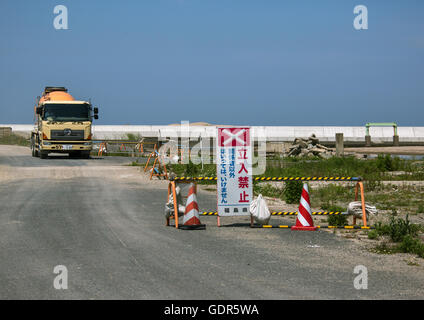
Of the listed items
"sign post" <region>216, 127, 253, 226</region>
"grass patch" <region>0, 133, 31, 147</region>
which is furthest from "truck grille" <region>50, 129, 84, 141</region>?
"grass patch" <region>0, 133, 31, 147</region>

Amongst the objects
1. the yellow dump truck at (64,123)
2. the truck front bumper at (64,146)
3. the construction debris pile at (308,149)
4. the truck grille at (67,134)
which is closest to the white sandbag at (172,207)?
the yellow dump truck at (64,123)

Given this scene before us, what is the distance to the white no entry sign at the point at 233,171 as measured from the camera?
12398 mm

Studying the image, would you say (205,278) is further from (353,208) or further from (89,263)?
(353,208)

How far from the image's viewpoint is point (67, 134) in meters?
35.5

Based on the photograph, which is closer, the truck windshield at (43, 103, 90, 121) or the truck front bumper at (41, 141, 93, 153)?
the truck windshield at (43, 103, 90, 121)

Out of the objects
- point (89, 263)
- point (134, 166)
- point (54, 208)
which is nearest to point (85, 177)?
point (134, 166)

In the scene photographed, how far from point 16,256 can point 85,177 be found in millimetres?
16604

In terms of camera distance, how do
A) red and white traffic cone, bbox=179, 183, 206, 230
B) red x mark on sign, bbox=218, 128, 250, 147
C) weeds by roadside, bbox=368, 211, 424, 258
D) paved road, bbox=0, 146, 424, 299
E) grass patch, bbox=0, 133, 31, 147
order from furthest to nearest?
grass patch, bbox=0, 133, 31, 147, red and white traffic cone, bbox=179, 183, 206, 230, red x mark on sign, bbox=218, 128, 250, 147, weeds by roadside, bbox=368, 211, 424, 258, paved road, bbox=0, 146, 424, 299

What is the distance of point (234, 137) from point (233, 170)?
691 mm

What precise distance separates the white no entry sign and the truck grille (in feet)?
80.0

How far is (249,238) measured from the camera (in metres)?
11.7

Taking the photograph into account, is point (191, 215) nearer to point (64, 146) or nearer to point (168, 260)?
point (168, 260)

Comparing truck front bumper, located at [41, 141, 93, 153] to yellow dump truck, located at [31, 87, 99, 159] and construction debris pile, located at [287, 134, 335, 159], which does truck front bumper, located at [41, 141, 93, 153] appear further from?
construction debris pile, located at [287, 134, 335, 159]

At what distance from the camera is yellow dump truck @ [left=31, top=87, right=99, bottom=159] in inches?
1368
